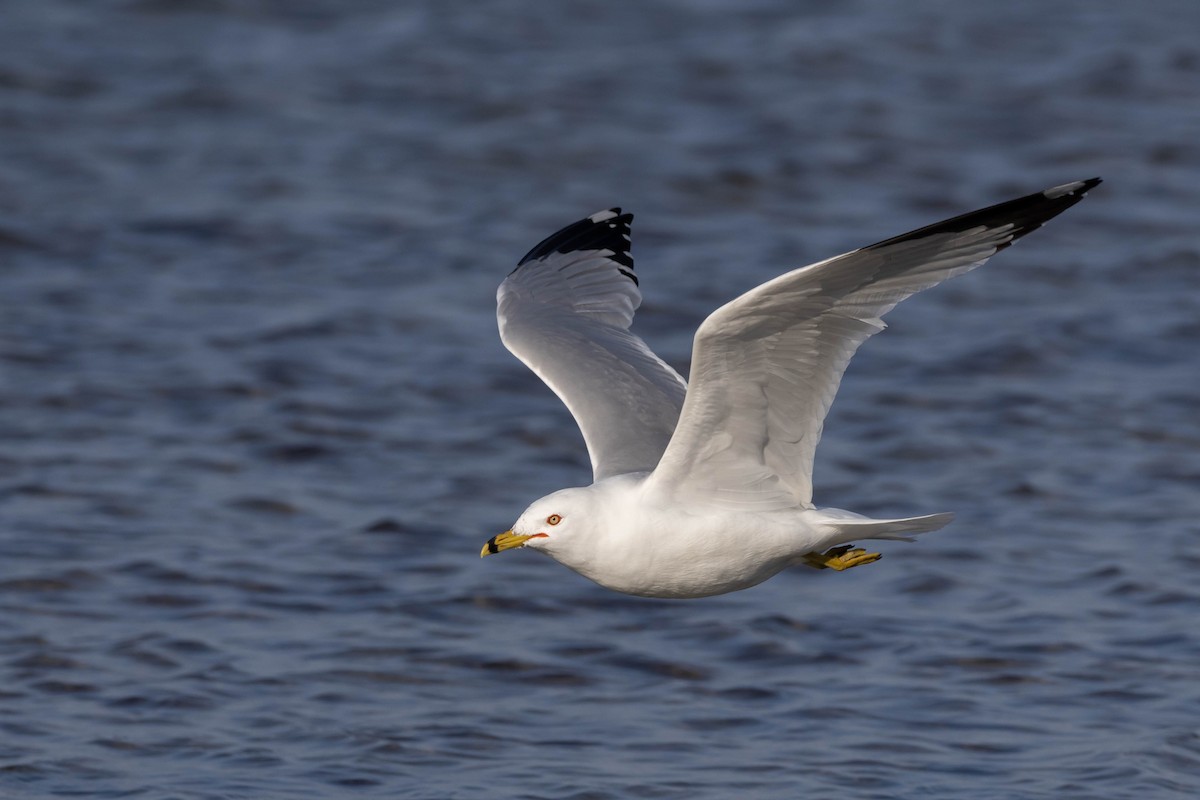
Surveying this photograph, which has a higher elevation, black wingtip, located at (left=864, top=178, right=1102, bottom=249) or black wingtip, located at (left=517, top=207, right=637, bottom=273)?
black wingtip, located at (left=517, top=207, right=637, bottom=273)

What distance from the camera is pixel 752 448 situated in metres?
6.03

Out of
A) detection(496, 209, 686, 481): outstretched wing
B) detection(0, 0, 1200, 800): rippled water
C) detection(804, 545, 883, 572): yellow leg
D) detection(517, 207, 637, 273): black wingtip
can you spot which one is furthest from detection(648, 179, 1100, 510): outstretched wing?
detection(517, 207, 637, 273): black wingtip

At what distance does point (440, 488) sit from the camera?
9852mm

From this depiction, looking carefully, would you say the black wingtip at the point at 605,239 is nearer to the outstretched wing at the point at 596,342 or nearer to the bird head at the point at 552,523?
the outstretched wing at the point at 596,342

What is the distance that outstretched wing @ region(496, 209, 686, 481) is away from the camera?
6.87m

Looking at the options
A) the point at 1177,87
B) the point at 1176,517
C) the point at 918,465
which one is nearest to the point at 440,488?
the point at 918,465

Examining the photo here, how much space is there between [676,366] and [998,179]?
419 cm

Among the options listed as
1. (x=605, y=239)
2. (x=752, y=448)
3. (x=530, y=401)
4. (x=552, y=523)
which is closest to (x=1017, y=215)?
(x=752, y=448)

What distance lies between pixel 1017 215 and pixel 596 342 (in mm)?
2465

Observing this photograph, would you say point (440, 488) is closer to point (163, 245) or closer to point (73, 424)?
point (73, 424)

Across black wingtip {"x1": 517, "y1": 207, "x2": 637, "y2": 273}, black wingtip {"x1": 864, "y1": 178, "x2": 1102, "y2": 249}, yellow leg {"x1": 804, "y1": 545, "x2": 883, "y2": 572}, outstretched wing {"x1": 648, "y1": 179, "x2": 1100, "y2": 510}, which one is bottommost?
yellow leg {"x1": 804, "y1": 545, "x2": 883, "y2": 572}

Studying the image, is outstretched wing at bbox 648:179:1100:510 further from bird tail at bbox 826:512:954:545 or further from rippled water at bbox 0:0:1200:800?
rippled water at bbox 0:0:1200:800

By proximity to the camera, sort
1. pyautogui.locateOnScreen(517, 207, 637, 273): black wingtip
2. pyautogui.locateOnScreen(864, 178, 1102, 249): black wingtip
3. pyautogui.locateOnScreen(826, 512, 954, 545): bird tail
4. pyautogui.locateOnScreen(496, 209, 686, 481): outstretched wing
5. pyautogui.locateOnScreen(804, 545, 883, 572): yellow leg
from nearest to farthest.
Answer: pyautogui.locateOnScreen(864, 178, 1102, 249): black wingtip < pyautogui.locateOnScreen(826, 512, 954, 545): bird tail < pyautogui.locateOnScreen(804, 545, 883, 572): yellow leg < pyautogui.locateOnScreen(496, 209, 686, 481): outstretched wing < pyautogui.locateOnScreen(517, 207, 637, 273): black wingtip

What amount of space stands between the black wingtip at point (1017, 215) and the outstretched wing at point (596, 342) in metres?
1.62
